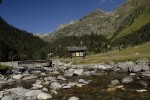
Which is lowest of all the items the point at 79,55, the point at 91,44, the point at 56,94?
the point at 56,94

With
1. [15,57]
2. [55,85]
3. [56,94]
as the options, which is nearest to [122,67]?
[55,85]

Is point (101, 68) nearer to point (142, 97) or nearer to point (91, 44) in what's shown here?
point (142, 97)

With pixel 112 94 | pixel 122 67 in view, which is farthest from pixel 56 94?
pixel 122 67

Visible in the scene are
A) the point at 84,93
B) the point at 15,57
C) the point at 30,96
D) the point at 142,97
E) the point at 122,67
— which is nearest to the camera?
the point at 142,97

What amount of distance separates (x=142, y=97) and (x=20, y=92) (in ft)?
53.3

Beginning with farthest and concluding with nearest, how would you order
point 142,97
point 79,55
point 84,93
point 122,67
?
point 79,55 → point 122,67 → point 84,93 → point 142,97

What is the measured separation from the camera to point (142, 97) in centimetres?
2320

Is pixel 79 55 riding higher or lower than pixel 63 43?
lower

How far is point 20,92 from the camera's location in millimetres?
27000

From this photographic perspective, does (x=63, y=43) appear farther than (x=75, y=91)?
Yes

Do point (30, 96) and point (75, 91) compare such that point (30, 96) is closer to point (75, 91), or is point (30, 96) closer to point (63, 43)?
point (75, 91)

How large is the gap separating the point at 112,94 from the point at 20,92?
12700 mm

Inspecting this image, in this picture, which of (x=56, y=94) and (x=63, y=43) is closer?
(x=56, y=94)

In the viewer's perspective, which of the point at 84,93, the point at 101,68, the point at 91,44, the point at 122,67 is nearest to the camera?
the point at 84,93
